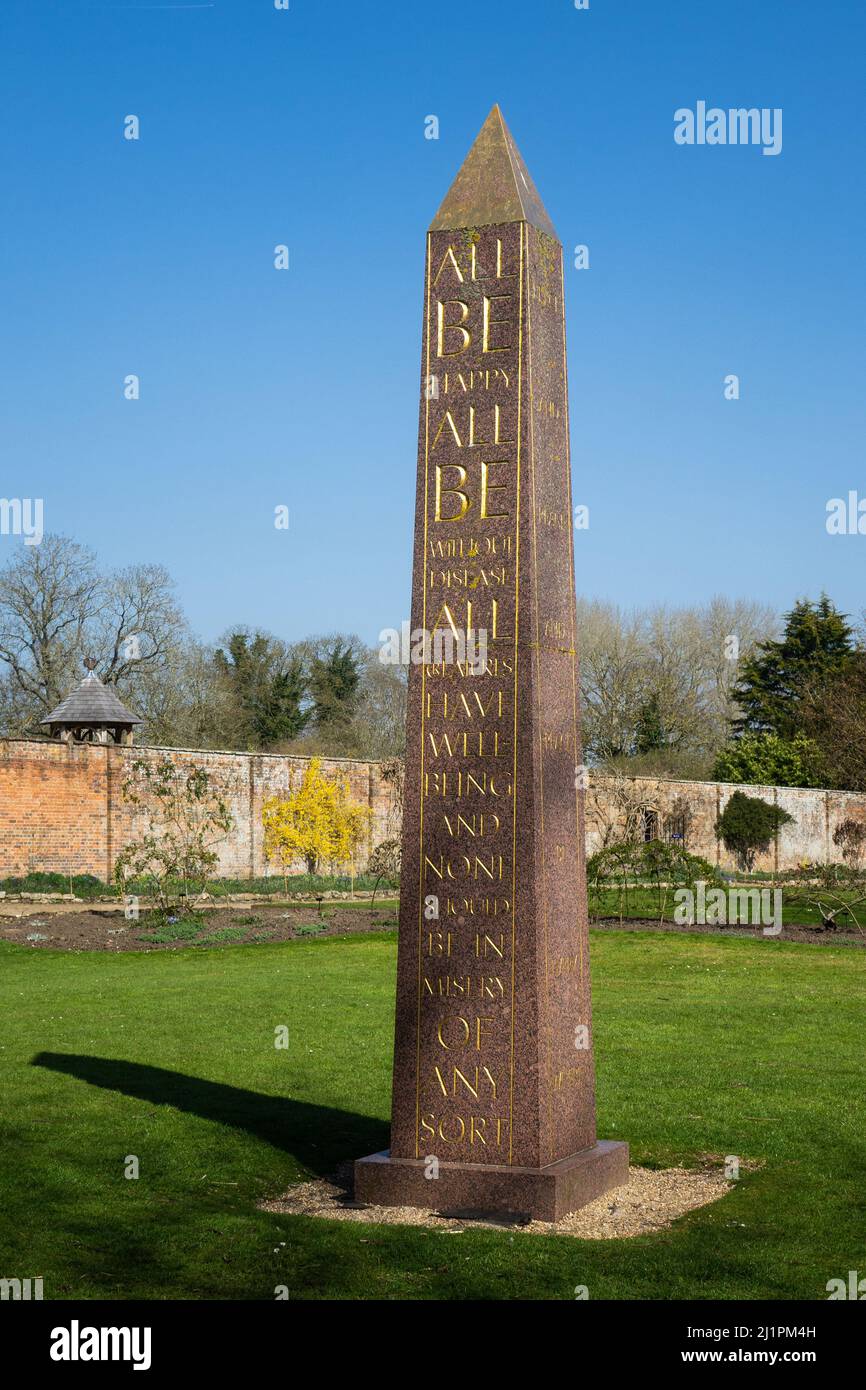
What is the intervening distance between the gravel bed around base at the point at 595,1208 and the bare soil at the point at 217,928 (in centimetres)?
1197

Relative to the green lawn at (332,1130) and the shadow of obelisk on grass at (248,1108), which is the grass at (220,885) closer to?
the green lawn at (332,1130)

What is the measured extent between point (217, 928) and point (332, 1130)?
12.1m

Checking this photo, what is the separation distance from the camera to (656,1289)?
4.79 metres

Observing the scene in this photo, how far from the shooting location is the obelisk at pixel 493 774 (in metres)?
5.96

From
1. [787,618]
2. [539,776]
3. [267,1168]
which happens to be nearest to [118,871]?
[267,1168]

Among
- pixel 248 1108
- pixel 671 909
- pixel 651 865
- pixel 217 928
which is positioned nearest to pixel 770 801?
pixel 671 909

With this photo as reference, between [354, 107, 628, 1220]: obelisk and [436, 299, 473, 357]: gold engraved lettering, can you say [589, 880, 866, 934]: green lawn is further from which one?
[436, 299, 473, 357]: gold engraved lettering

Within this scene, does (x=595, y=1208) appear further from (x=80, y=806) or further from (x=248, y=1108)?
(x=80, y=806)

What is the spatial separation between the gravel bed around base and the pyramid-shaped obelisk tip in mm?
4447

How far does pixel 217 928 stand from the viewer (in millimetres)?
19578

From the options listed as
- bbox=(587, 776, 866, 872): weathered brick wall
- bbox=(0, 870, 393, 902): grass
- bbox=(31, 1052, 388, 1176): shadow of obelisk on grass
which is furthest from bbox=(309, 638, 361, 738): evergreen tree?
bbox=(31, 1052, 388, 1176): shadow of obelisk on grass

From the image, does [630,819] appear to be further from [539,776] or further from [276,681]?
[276,681]

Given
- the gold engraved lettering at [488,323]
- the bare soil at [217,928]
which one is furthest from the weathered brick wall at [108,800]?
the gold engraved lettering at [488,323]
